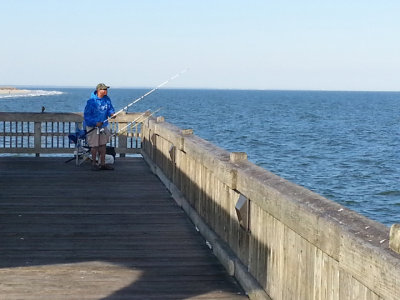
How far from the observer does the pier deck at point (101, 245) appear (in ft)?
22.0

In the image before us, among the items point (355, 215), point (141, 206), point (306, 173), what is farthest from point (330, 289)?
point (306, 173)

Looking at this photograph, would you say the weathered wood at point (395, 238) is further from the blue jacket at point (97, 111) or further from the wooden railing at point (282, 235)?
the blue jacket at point (97, 111)

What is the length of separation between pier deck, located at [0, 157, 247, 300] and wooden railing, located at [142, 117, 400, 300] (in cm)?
32

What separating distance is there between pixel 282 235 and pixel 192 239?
3288 mm

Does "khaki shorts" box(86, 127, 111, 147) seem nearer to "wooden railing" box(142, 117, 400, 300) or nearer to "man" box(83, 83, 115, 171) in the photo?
"man" box(83, 83, 115, 171)

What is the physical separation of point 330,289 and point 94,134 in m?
11.1

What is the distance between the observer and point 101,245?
27.9 ft

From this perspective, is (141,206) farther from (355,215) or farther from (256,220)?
→ (355,215)

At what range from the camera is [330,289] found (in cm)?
456

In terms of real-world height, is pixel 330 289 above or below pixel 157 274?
above

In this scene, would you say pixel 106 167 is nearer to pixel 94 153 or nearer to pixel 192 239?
pixel 94 153

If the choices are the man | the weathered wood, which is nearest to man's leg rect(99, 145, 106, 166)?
the man

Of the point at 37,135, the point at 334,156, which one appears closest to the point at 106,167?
the point at 37,135

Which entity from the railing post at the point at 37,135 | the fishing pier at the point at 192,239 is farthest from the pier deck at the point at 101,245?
the railing post at the point at 37,135
